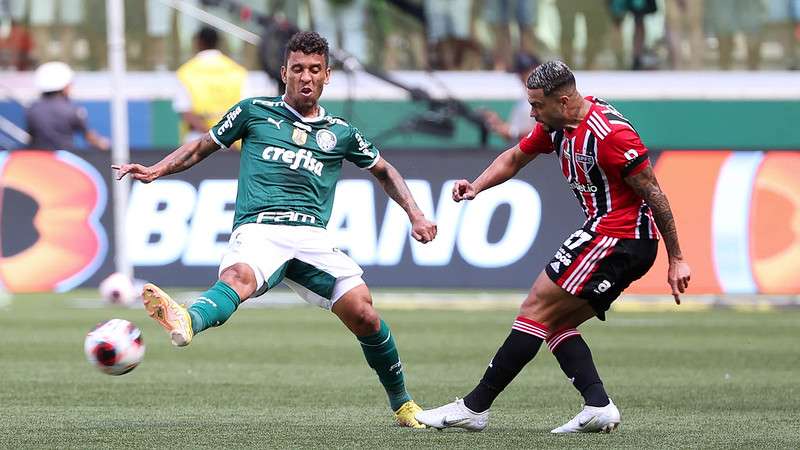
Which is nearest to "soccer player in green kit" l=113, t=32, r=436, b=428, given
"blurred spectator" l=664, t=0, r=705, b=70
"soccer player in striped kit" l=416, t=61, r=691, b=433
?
"soccer player in striped kit" l=416, t=61, r=691, b=433

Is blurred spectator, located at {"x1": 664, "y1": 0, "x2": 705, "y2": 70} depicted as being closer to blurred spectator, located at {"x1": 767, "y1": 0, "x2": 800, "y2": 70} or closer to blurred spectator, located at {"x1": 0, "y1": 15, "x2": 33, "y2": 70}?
blurred spectator, located at {"x1": 767, "y1": 0, "x2": 800, "y2": 70}

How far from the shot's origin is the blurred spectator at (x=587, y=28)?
89.3 feet

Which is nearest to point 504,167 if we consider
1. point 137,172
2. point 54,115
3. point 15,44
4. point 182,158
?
point 182,158

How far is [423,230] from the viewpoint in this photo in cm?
931

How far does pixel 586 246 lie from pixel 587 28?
61.3 ft

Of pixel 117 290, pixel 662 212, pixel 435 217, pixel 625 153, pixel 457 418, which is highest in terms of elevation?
pixel 625 153

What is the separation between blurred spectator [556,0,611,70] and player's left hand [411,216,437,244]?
18104mm

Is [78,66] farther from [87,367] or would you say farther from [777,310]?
[87,367]

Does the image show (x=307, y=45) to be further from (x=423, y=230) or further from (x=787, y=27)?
(x=787, y=27)

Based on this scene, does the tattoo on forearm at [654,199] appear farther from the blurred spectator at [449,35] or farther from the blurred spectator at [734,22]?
the blurred spectator at [734,22]

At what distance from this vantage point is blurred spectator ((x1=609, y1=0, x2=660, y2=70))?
88.6 ft

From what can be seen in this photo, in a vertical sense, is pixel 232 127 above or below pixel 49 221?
above

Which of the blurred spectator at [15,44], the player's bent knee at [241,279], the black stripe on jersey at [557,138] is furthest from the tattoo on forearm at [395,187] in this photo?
the blurred spectator at [15,44]

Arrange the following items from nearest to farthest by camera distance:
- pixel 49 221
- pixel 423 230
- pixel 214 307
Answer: pixel 214 307
pixel 423 230
pixel 49 221
